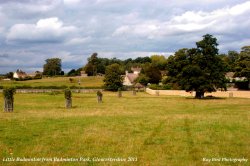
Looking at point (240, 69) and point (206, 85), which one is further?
point (240, 69)

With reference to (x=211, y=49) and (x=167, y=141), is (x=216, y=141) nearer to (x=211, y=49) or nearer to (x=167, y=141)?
(x=167, y=141)

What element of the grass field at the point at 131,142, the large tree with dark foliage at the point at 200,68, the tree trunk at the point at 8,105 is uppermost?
the large tree with dark foliage at the point at 200,68

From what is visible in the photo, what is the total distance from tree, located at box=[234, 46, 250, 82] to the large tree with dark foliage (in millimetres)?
32004

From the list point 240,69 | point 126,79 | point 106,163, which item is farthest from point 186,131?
point 126,79

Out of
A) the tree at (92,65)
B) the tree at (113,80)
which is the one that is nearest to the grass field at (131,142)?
the tree at (113,80)

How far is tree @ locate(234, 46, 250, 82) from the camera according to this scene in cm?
9981

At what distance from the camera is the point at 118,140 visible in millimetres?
16625

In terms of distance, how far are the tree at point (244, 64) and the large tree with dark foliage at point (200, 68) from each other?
3200 cm

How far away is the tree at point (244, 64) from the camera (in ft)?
327

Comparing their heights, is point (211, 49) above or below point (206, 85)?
above

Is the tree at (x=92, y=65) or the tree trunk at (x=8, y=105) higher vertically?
the tree at (x=92, y=65)

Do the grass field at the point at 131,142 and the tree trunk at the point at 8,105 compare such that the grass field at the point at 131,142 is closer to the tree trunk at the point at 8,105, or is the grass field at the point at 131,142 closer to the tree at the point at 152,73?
the tree trunk at the point at 8,105

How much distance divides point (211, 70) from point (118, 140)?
55120 millimetres

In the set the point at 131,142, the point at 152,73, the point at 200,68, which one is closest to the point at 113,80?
the point at 152,73
